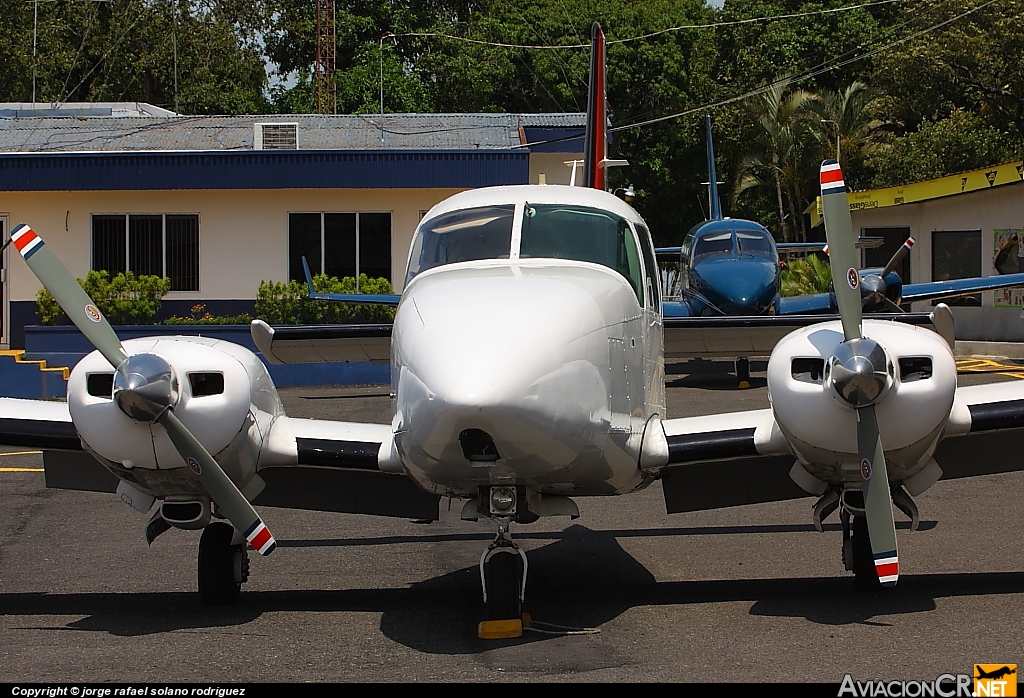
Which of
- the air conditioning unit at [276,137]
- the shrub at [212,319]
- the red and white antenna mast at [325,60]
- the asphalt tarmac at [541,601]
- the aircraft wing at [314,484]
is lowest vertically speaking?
the asphalt tarmac at [541,601]

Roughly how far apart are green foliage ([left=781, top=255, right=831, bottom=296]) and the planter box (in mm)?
12084

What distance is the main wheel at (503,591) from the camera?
6.55 meters

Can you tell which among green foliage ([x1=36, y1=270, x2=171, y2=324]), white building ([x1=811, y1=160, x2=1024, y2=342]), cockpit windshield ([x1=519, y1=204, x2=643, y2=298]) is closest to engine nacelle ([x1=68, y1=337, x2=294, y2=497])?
cockpit windshield ([x1=519, y1=204, x2=643, y2=298])

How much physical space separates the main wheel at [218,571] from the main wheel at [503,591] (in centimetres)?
184

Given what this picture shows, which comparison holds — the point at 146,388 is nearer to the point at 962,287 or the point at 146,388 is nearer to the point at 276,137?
the point at 962,287

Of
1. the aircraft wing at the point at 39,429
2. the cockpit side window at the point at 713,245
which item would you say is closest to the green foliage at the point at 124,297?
the cockpit side window at the point at 713,245

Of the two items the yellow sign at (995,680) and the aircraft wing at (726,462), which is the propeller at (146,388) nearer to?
the aircraft wing at (726,462)

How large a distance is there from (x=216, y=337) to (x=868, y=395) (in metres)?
17.3

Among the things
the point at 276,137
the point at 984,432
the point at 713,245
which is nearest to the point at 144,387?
the point at 984,432

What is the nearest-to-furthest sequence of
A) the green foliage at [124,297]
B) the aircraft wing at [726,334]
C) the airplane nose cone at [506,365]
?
the airplane nose cone at [506,365]
the aircraft wing at [726,334]
the green foliage at [124,297]

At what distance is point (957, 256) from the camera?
32.3m

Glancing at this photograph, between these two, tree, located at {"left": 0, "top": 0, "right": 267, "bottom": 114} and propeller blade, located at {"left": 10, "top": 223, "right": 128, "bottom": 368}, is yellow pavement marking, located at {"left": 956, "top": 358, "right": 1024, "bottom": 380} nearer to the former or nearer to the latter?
propeller blade, located at {"left": 10, "top": 223, "right": 128, "bottom": 368}

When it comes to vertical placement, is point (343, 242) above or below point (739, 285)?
above

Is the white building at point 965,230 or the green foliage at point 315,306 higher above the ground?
the white building at point 965,230
